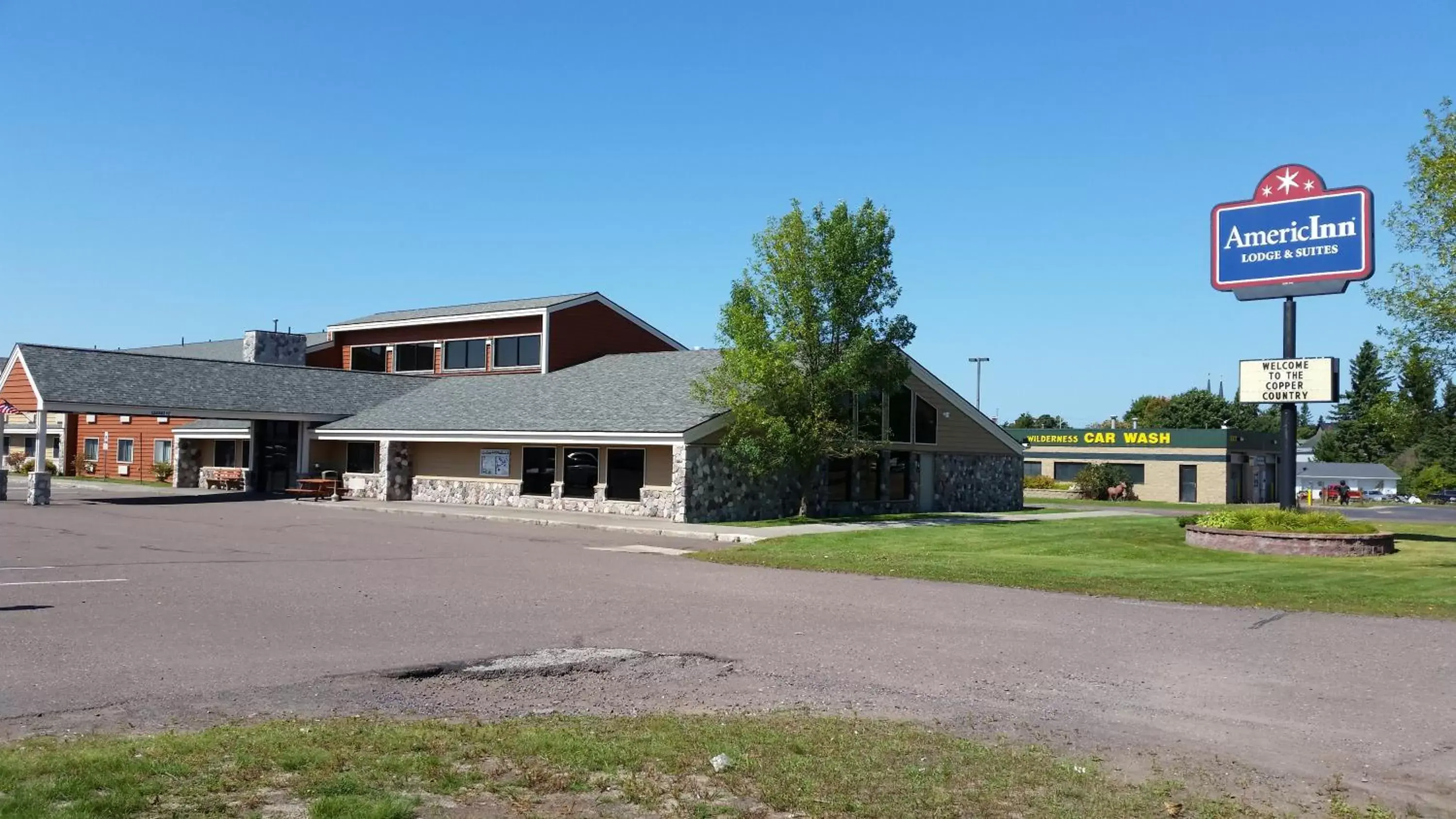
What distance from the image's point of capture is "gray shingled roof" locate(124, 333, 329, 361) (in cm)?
6034

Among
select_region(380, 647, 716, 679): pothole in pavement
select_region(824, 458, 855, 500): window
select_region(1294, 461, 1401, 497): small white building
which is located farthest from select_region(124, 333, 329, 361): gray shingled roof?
select_region(1294, 461, 1401, 497): small white building

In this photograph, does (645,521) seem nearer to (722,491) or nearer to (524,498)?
(722,491)

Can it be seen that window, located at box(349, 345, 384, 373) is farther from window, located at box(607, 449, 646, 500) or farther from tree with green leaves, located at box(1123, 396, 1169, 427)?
tree with green leaves, located at box(1123, 396, 1169, 427)

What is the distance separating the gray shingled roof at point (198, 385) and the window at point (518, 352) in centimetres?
404

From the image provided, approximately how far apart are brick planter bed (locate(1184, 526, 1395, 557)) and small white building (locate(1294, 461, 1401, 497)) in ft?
262

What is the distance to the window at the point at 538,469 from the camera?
3588 cm

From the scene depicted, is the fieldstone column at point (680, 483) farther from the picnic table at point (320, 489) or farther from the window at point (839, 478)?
the picnic table at point (320, 489)

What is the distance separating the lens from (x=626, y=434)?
32.1m

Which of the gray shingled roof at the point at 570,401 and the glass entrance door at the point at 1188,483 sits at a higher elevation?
the gray shingled roof at the point at 570,401

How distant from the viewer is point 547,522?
30578 mm

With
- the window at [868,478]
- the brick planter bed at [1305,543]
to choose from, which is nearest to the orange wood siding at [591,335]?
the window at [868,478]

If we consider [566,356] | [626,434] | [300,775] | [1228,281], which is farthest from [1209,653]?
[566,356]

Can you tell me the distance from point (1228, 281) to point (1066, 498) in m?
36.0

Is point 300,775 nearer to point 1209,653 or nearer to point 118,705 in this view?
point 118,705
